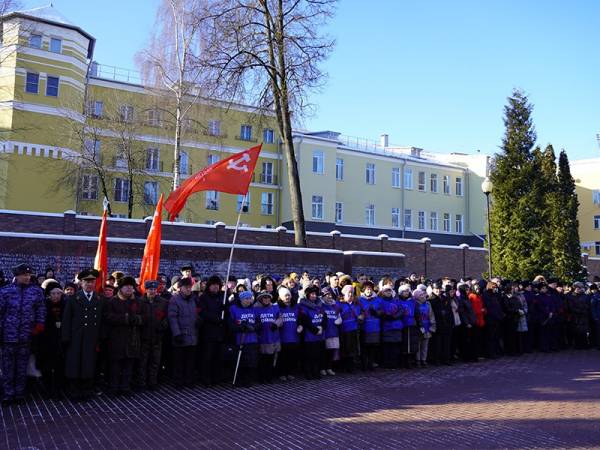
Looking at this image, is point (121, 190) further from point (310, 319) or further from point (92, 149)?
point (310, 319)

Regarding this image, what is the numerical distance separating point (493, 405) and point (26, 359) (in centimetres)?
736

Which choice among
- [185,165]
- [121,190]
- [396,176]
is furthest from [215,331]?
[396,176]

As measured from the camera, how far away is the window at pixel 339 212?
50.8 m

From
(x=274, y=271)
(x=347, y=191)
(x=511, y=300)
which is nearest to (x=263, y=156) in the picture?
(x=347, y=191)

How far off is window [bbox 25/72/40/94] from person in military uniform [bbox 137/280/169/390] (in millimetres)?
32328

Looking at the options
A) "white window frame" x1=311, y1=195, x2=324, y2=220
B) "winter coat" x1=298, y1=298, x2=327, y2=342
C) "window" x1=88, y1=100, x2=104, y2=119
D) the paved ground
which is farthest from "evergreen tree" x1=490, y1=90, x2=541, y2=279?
"window" x1=88, y1=100, x2=104, y2=119

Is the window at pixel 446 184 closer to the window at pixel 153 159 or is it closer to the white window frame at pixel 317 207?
the white window frame at pixel 317 207

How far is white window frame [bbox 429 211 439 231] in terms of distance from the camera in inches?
2226

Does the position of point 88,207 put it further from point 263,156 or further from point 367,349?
point 367,349

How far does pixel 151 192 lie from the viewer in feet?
132

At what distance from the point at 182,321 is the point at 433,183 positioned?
4939cm

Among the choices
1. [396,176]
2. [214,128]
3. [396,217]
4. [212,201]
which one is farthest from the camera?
[396,176]

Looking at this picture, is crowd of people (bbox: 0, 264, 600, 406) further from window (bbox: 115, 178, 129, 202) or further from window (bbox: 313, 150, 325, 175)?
window (bbox: 313, 150, 325, 175)

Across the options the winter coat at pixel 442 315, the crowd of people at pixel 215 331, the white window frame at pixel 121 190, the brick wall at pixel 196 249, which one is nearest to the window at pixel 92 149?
the white window frame at pixel 121 190
